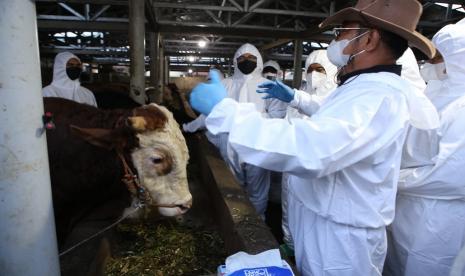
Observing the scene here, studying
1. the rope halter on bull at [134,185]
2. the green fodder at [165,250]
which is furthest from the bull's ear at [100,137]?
the green fodder at [165,250]

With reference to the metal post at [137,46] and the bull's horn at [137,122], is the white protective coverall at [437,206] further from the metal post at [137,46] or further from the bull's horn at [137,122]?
the metal post at [137,46]

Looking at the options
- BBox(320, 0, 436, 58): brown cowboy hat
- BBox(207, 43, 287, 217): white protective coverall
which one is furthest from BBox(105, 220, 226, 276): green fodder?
BBox(320, 0, 436, 58): brown cowboy hat

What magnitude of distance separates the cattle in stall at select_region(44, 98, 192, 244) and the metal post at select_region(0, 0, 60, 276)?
0.94 m

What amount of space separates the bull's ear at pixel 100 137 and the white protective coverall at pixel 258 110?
2.03 metres

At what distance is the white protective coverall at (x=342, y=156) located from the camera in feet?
5.03

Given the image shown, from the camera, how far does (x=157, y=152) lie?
2807 millimetres

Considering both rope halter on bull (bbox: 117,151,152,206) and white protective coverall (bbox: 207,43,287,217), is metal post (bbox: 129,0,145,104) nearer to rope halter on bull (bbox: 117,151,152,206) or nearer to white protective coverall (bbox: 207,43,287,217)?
white protective coverall (bbox: 207,43,287,217)

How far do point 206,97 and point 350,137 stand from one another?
0.75 metres

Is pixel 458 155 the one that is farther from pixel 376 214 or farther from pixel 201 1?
pixel 201 1

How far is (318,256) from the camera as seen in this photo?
77.6 inches

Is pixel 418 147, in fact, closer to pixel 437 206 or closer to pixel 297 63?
pixel 437 206

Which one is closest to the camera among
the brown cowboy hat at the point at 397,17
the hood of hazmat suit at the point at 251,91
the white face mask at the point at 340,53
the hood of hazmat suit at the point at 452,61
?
the brown cowboy hat at the point at 397,17

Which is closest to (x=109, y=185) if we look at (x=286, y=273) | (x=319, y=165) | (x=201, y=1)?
(x=286, y=273)

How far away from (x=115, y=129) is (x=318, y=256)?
174 cm
